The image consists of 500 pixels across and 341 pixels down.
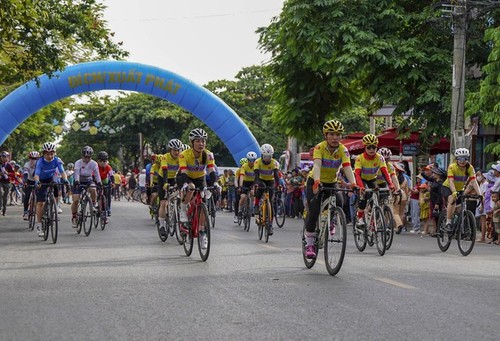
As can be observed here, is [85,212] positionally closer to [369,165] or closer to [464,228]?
[369,165]

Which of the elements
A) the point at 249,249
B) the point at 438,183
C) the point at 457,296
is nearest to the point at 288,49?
the point at 438,183

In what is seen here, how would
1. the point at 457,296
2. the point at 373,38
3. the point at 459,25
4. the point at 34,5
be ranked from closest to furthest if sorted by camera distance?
the point at 457,296 < the point at 34,5 < the point at 459,25 < the point at 373,38

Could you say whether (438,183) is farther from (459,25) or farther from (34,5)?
(34,5)

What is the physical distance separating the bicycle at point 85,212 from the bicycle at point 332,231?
29.1 feet

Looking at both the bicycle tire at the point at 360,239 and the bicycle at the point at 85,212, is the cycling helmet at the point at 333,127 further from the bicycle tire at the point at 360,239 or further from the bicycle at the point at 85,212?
the bicycle at the point at 85,212

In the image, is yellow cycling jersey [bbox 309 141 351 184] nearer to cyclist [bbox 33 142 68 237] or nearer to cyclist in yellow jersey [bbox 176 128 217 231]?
cyclist in yellow jersey [bbox 176 128 217 231]

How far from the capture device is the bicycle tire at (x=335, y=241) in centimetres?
1194

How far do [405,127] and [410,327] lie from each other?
23.3m

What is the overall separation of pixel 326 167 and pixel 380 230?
125 inches

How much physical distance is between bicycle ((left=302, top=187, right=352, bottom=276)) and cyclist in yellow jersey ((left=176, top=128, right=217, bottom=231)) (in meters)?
2.50

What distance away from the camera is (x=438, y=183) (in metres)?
24.3

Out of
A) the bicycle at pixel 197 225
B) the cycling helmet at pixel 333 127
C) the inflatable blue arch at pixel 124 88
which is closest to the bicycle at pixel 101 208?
the bicycle at pixel 197 225

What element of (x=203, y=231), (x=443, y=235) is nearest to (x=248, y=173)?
(x=443, y=235)

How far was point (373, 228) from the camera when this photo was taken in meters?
16.0
